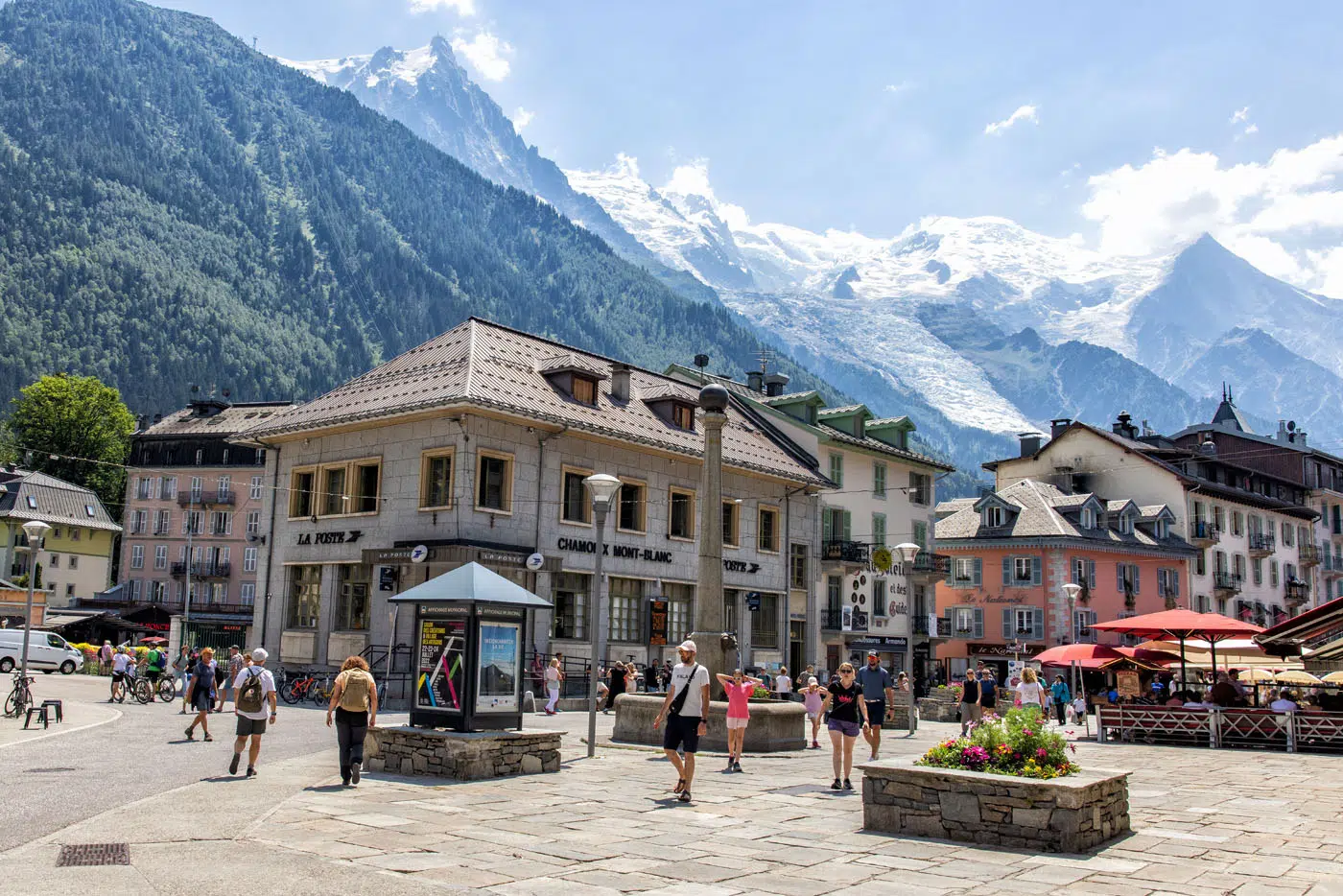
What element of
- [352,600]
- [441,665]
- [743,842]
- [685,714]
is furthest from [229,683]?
[743,842]

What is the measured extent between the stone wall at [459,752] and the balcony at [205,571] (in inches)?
2585

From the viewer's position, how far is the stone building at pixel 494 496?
3150cm

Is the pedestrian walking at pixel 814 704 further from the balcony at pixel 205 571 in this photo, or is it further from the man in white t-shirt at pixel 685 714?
the balcony at pixel 205 571

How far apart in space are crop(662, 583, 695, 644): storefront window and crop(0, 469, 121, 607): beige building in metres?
53.4

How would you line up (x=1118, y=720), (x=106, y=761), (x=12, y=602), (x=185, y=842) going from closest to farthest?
(x=185, y=842) < (x=106, y=761) < (x=1118, y=720) < (x=12, y=602)

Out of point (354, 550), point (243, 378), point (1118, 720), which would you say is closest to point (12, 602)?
point (354, 550)

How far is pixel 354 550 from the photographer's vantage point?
109 ft

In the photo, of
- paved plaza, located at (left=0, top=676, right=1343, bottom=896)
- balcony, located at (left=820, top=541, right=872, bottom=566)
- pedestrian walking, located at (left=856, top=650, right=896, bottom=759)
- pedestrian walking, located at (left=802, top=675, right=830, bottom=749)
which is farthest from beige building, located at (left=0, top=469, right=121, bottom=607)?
pedestrian walking, located at (left=856, top=650, right=896, bottom=759)

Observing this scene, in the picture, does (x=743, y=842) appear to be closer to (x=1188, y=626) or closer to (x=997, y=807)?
(x=997, y=807)

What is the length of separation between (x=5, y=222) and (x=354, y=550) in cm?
13000

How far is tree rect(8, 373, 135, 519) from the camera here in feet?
261

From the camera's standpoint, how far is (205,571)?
76125 millimetres

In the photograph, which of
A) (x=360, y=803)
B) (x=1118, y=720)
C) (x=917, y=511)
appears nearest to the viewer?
(x=360, y=803)

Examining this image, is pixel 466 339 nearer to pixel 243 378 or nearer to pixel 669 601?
pixel 669 601
